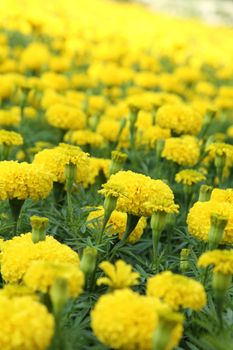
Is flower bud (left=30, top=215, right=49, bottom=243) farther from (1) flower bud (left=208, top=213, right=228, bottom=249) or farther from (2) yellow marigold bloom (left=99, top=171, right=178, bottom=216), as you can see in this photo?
(1) flower bud (left=208, top=213, right=228, bottom=249)

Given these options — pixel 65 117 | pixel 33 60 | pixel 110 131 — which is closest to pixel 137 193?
pixel 65 117

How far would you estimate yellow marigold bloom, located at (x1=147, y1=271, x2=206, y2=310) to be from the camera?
5.53 ft

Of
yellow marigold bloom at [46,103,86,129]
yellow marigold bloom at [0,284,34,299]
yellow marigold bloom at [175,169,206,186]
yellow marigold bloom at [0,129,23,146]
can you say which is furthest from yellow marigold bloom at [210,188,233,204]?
yellow marigold bloom at [46,103,86,129]

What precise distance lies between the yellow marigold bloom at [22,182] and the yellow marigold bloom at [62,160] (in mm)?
102

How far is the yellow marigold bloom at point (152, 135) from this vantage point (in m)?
3.80

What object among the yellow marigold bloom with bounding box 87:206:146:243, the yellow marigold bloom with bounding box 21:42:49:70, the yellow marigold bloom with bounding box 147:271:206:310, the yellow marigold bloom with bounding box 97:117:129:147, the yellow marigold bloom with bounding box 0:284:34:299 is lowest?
the yellow marigold bloom with bounding box 87:206:146:243

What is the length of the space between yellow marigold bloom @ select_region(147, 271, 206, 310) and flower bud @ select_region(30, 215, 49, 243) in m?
0.46

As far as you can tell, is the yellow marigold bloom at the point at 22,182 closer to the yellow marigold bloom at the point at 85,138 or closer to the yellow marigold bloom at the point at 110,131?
the yellow marigold bloom at the point at 85,138

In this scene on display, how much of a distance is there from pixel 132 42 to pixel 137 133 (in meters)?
5.62

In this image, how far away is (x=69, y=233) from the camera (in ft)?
8.68

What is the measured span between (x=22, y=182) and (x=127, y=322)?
938mm

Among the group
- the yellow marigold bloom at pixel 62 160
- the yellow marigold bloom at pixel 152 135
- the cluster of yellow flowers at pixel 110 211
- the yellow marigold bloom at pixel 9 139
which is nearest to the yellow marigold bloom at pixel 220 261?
the cluster of yellow flowers at pixel 110 211

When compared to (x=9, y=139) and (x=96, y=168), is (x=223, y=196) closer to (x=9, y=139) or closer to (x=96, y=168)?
(x=96, y=168)

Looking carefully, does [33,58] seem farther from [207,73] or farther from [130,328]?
[130,328]
